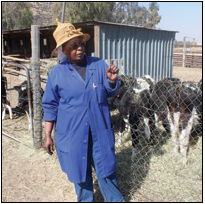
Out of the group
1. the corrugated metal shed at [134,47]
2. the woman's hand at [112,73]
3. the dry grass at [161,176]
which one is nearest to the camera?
the woman's hand at [112,73]

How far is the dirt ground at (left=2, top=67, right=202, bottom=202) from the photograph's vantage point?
A: 3.24 metres

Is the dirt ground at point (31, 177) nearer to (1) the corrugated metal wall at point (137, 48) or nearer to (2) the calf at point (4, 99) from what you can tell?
(2) the calf at point (4, 99)

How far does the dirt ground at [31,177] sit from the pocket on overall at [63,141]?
1070 mm

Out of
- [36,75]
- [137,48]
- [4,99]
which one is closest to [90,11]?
[137,48]

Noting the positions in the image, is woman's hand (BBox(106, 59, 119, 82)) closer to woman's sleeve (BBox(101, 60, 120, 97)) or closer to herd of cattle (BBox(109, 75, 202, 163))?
woman's sleeve (BBox(101, 60, 120, 97))

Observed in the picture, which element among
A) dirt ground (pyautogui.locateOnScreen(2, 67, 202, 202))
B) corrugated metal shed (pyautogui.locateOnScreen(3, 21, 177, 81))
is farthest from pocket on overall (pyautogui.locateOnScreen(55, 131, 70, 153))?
corrugated metal shed (pyautogui.locateOnScreen(3, 21, 177, 81))

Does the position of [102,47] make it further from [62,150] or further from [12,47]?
[12,47]

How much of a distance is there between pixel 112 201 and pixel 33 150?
2485mm

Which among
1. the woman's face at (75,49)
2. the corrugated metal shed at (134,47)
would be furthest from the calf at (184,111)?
the corrugated metal shed at (134,47)

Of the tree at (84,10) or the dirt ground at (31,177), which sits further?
the tree at (84,10)

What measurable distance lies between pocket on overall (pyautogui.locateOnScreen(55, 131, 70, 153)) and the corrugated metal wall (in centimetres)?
566

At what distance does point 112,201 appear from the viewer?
256 cm

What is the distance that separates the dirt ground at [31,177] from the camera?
324 centimetres

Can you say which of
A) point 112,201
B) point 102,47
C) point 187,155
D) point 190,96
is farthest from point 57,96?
point 102,47
